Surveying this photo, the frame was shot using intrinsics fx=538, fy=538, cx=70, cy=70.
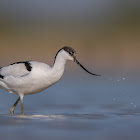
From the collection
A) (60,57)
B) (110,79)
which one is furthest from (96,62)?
(60,57)

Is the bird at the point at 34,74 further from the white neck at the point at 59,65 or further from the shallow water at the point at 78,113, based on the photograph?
the shallow water at the point at 78,113

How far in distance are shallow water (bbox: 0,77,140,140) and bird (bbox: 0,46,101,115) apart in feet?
1.63

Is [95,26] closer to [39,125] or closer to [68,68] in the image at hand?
[68,68]

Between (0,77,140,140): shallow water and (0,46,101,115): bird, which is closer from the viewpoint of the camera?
(0,77,140,140): shallow water

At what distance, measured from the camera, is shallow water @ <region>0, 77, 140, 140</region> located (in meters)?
6.45

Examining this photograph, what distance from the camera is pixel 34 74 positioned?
8.44 m

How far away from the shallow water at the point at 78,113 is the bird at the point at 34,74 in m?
0.50

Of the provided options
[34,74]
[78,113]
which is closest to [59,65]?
[34,74]

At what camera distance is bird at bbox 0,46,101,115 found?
8.46m

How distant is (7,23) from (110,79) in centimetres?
1213

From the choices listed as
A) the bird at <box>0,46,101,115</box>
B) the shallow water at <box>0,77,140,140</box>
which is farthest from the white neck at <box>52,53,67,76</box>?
the shallow water at <box>0,77,140,140</box>

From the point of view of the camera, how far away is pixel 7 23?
26.2m

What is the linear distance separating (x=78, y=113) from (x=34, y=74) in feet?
3.64

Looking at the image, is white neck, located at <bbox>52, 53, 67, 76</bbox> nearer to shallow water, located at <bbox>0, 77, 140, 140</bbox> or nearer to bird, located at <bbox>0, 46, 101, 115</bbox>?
bird, located at <bbox>0, 46, 101, 115</bbox>
